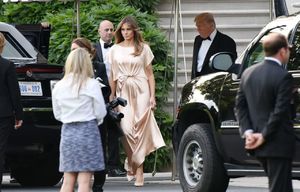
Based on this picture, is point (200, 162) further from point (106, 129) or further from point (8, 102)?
point (8, 102)

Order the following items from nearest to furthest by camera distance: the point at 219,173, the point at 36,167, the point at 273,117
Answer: the point at 273,117
the point at 219,173
the point at 36,167

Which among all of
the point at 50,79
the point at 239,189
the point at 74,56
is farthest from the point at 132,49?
the point at 74,56

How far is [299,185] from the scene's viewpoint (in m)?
14.9

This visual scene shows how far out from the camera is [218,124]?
465 inches

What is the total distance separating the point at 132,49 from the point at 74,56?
357cm

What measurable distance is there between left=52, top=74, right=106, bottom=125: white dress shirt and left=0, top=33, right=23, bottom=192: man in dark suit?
1331 mm

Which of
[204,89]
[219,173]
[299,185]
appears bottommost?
[299,185]

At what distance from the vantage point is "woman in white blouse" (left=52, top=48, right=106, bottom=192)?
1079 centimetres

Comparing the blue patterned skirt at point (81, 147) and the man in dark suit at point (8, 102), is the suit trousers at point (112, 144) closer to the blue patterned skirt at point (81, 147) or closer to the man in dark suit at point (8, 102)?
the man in dark suit at point (8, 102)

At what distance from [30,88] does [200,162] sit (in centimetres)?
241

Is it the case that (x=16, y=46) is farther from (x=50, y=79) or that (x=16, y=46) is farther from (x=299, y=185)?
(x=299, y=185)

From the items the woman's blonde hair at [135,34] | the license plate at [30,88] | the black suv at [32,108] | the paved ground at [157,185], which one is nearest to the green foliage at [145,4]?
the paved ground at [157,185]

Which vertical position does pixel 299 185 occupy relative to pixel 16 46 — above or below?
below

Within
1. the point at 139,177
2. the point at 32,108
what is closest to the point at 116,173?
the point at 139,177
